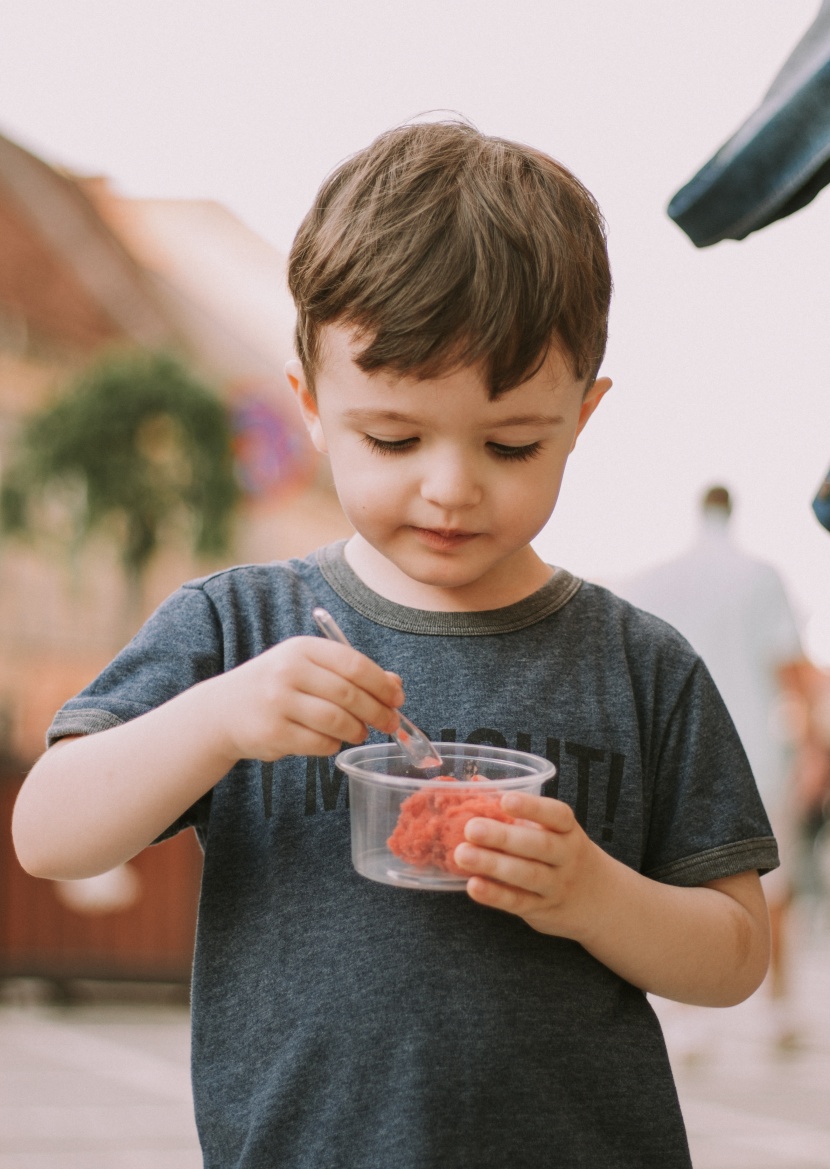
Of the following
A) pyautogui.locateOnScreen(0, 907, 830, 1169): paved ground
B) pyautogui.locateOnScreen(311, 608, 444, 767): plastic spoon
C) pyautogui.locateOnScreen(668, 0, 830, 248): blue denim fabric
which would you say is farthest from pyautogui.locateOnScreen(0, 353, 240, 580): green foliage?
pyautogui.locateOnScreen(311, 608, 444, 767): plastic spoon

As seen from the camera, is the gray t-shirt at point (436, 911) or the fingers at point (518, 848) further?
the gray t-shirt at point (436, 911)

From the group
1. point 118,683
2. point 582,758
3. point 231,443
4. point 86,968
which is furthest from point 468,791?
point 231,443

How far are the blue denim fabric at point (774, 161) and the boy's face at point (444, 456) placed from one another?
17.0 inches

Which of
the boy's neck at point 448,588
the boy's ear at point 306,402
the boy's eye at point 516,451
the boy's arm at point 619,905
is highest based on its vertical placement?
the boy's ear at point 306,402

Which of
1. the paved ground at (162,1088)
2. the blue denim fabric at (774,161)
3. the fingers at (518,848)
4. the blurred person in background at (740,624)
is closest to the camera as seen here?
the fingers at (518,848)

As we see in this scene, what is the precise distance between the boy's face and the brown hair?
18mm

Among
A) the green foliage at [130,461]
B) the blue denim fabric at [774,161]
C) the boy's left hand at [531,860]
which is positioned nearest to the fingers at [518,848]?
the boy's left hand at [531,860]

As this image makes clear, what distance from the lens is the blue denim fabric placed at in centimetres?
129

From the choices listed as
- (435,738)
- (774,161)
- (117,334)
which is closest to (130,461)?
(774,161)

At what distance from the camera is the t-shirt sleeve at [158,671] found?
41.8 inches

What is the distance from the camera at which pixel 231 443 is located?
5.60 meters

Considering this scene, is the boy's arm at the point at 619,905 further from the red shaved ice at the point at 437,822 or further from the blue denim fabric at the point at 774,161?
the blue denim fabric at the point at 774,161

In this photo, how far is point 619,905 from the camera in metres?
1.02

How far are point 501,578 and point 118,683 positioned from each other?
0.38 meters
